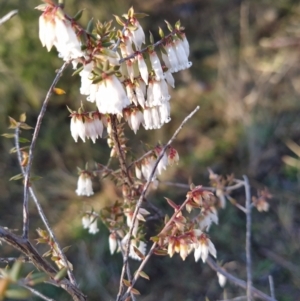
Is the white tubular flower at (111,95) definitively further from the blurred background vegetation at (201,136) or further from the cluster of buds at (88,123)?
the blurred background vegetation at (201,136)

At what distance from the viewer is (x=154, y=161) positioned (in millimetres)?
1534

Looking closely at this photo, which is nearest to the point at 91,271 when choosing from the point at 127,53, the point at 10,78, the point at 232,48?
the point at 10,78

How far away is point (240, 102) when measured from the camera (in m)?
4.06

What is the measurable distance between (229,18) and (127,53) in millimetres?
3752

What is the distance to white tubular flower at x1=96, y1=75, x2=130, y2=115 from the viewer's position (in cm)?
115

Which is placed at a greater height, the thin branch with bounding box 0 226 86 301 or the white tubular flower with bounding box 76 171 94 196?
the thin branch with bounding box 0 226 86 301

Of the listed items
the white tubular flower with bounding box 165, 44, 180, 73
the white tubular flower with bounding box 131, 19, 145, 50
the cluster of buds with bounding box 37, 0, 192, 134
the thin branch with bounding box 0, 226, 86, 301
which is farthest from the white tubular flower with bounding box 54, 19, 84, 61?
the thin branch with bounding box 0, 226, 86, 301

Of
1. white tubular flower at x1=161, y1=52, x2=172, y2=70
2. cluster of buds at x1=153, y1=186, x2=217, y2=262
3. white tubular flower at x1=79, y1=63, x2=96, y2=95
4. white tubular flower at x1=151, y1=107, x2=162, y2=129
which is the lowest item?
cluster of buds at x1=153, y1=186, x2=217, y2=262

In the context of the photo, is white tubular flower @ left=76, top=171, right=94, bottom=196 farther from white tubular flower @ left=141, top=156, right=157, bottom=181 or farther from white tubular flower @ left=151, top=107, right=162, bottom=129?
white tubular flower @ left=151, top=107, right=162, bottom=129

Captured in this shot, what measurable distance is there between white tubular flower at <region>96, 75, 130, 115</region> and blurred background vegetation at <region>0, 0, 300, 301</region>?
213 centimetres

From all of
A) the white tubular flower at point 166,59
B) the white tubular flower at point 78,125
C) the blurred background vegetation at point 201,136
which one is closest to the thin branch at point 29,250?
the white tubular flower at point 78,125

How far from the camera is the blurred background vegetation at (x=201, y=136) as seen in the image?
11.1ft

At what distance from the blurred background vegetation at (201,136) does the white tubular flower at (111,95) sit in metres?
2.13

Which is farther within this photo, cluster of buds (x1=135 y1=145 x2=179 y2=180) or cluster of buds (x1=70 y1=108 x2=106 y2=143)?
cluster of buds (x1=135 y1=145 x2=179 y2=180)
